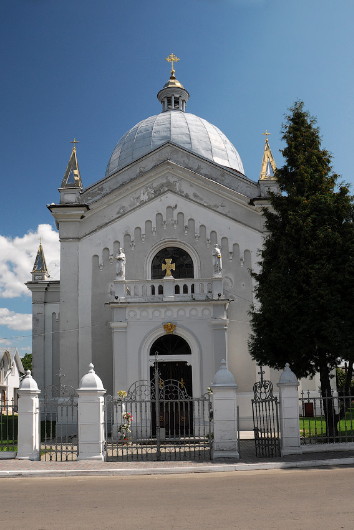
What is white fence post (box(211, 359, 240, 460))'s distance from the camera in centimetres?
1522

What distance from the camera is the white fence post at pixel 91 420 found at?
50.6 ft

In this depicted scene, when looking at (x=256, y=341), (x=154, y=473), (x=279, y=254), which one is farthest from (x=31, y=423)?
(x=279, y=254)

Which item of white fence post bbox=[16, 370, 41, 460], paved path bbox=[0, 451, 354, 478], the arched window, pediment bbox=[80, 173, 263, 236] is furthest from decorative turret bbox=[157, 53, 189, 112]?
paved path bbox=[0, 451, 354, 478]

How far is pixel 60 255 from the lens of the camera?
2441cm

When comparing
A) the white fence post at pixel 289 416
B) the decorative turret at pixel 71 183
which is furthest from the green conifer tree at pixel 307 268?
the decorative turret at pixel 71 183

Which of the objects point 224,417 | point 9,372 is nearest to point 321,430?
point 224,417

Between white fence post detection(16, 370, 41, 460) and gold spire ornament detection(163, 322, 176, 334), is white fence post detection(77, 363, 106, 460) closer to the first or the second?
white fence post detection(16, 370, 41, 460)

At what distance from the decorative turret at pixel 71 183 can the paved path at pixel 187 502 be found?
14024 millimetres

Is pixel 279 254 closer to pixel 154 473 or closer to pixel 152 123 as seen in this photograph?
pixel 154 473

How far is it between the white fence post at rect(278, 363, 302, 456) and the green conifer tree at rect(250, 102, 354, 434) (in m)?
1.46

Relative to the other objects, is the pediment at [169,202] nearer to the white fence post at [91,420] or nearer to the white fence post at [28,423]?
the white fence post at [28,423]

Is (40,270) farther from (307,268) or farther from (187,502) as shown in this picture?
(187,502)

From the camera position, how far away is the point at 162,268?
78.5 ft

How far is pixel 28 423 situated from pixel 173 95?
89.7 feet
